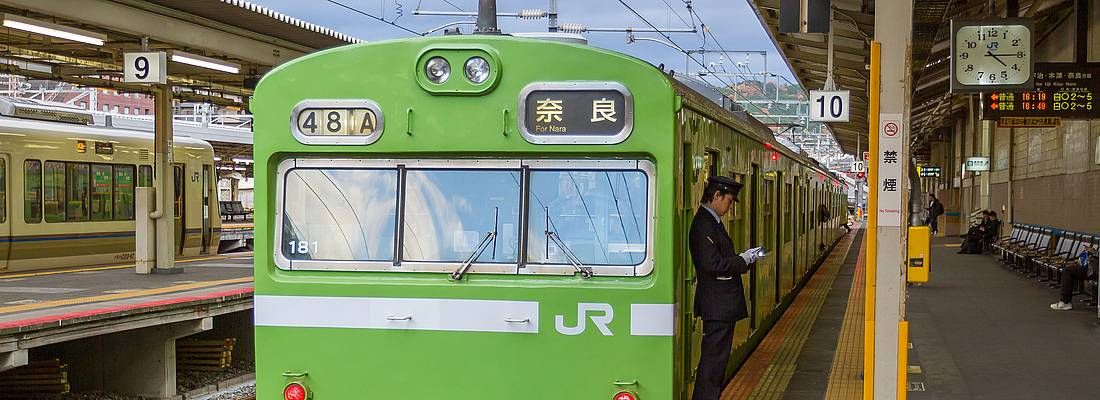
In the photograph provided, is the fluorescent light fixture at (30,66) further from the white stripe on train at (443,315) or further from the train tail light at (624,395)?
the train tail light at (624,395)

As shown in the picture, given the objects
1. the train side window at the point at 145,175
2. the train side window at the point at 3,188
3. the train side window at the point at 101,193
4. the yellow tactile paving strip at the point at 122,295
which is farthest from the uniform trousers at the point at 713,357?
the train side window at the point at 145,175

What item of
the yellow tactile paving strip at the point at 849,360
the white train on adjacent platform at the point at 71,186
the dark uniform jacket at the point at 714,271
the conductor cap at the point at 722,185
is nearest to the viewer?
the dark uniform jacket at the point at 714,271

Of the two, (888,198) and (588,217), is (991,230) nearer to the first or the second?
(888,198)

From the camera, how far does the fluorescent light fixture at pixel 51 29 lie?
12680mm

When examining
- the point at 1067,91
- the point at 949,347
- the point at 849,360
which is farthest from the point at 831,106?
the point at 849,360

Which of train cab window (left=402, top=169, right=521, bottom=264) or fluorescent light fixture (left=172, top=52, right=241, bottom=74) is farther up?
fluorescent light fixture (left=172, top=52, right=241, bottom=74)

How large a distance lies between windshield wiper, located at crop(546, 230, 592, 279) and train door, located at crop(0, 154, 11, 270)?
40.9 ft

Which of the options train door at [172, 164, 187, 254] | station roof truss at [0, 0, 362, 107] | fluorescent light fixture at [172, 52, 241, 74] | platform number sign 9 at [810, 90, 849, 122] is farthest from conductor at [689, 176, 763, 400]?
train door at [172, 164, 187, 254]

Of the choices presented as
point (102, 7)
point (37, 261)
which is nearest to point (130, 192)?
point (37, 261)

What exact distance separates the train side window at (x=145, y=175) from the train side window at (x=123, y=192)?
18 cm

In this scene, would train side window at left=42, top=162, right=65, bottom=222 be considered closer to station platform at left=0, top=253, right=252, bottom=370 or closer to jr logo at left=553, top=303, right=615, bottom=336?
station platform at left=0, top=253, right=252, bottom=370

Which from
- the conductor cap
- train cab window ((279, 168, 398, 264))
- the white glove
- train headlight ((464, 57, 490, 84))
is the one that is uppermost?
train headlight ((464, 57, 490, 84))

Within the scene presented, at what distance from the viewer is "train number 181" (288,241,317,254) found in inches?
220

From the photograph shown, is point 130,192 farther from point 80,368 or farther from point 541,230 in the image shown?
point 541,230
